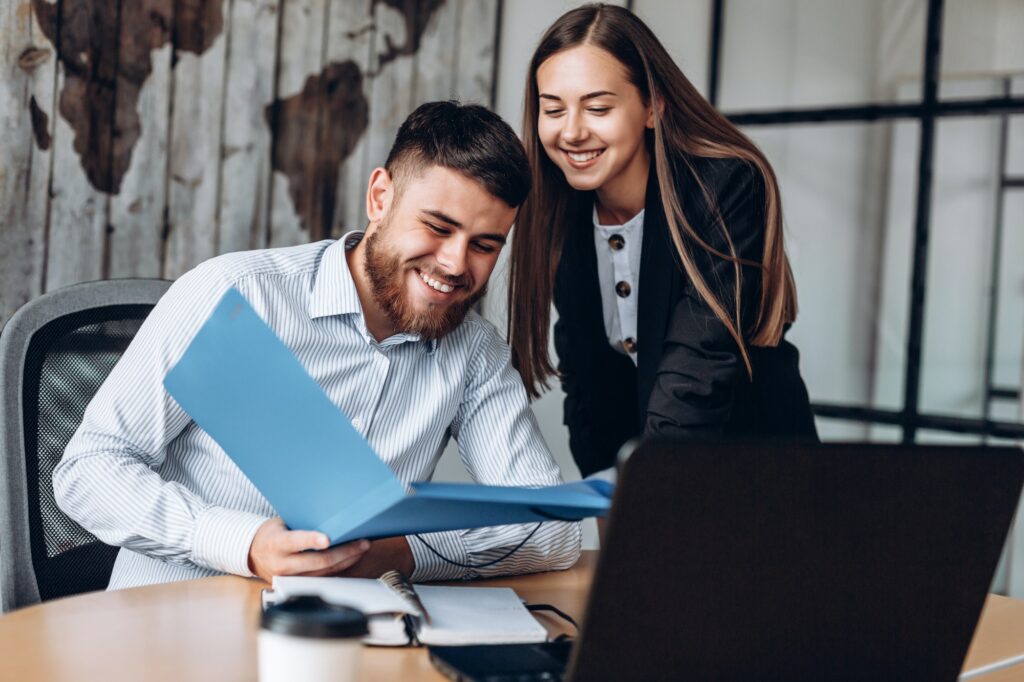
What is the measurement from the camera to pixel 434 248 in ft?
4.93

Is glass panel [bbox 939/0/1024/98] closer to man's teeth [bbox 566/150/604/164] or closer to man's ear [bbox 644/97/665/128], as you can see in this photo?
man's ear [bbox 644/97/665/128]

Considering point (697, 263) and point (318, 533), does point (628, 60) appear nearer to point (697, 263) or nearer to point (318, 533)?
point (697, 263)

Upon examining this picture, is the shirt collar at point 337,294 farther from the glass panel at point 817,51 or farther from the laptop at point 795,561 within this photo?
the glass panel at point 817,51

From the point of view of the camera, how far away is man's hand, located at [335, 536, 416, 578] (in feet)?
3.91

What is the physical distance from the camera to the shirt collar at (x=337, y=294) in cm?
151

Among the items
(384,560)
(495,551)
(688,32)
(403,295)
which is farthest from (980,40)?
(384,560)

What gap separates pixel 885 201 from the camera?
298cm

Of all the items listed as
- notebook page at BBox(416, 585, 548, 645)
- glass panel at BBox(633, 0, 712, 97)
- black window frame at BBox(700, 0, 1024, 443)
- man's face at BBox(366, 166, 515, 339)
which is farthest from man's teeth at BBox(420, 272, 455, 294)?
glass panel at BBox(633, 0, 712, 97)

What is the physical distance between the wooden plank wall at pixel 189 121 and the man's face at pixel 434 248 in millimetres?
1176

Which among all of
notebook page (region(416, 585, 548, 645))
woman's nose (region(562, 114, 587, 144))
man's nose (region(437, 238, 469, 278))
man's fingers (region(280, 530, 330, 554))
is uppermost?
woman's nose (region(562, 114, 587, 144))

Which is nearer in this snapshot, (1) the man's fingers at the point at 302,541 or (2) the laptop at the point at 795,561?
(2) the laptop at the point at 795,561

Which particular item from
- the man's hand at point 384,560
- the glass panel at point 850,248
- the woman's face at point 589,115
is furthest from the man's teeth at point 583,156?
the glass panel at point 850,248

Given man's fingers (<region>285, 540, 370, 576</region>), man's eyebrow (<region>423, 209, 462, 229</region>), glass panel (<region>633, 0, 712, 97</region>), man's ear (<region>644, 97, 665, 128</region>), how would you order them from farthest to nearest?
glass panel (<region>633, 0, 712, 97</region>)
man's ear (<region>644, 97, 665, 128</region>)
man's eyebrow (<region>423, 209, 462, 229</region>)
man's fingers (<region>285, 540, 370, 576</region>)

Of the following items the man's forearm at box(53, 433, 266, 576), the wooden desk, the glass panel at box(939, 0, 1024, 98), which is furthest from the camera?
the glass panel at box(939, 0, 1024, 98)
